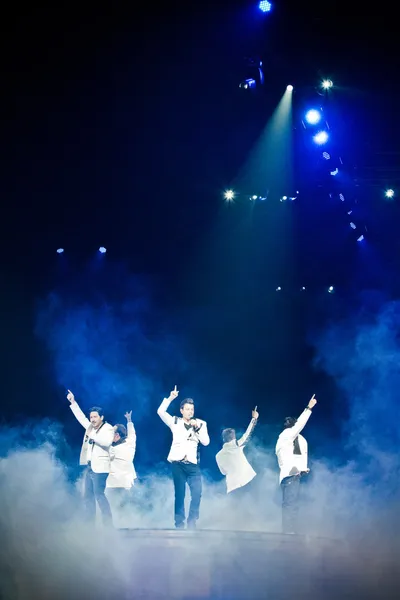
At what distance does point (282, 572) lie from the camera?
4.54 meters

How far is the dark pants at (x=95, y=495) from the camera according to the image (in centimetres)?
708

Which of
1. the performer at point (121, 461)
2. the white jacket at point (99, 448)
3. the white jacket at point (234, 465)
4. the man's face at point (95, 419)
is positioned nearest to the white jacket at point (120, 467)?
the performer at point (121, 461)

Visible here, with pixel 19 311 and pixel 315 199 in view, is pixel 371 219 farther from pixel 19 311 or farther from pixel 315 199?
pixel 19 311

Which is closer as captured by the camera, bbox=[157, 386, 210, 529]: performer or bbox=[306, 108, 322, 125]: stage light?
bbox=[157, 386, 210, 529]: performer

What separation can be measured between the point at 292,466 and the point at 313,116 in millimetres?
4139

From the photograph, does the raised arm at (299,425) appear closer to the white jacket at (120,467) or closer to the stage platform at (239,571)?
the white jacket at (120,467)

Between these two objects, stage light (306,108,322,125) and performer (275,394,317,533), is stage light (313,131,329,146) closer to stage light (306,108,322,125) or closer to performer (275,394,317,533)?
stage light (306,108,322,125)

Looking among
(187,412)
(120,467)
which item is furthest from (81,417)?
(187,412)

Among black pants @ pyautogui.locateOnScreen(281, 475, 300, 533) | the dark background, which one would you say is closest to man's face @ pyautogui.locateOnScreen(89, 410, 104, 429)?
the dark background

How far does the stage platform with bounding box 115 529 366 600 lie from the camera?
445 cm

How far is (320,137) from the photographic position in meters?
7.95

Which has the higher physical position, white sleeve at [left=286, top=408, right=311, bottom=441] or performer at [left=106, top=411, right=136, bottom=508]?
white sleeve at [left=286, top=408, right=311, bottom=441]

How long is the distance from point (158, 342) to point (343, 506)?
3.53 meters

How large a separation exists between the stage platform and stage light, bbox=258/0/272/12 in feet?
17.0
